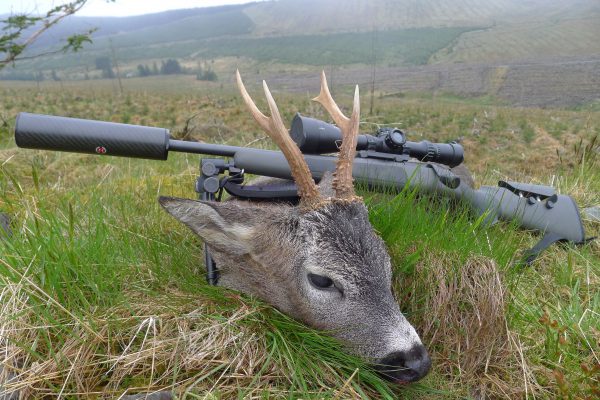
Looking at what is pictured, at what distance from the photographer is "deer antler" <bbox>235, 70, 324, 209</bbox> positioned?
9.43 feet

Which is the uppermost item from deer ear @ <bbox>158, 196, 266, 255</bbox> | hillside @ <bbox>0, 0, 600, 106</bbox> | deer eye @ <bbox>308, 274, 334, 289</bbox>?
deer ear @ <bbox>158, 196, 266, 255</bbox>

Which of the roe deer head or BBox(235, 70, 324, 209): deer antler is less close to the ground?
BBox(235, 70, 324, 209): deer antler

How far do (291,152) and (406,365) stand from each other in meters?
1.35

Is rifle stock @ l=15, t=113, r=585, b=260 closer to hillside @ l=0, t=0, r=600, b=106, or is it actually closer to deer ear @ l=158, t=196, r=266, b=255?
deer ear @ l=158, t=196, r=266, b=255

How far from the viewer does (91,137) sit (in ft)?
12.0

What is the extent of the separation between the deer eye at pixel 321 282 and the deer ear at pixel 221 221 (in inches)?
20.2

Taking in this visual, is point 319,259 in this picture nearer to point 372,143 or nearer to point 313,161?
point 313,161

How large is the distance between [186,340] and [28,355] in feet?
2.78

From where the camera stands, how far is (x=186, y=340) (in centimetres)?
261

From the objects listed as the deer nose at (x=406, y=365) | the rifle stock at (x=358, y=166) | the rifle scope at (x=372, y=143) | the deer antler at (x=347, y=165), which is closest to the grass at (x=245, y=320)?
the deer nose at (x=406, y=365)

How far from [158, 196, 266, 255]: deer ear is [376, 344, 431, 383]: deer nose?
1.11 metres

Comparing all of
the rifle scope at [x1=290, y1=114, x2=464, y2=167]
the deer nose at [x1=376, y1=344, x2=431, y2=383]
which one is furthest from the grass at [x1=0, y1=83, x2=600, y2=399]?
the rifle scope at [x1=290, y1=114, x2=464, y2=167]

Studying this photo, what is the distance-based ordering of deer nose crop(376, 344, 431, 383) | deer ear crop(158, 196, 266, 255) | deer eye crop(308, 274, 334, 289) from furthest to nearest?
deer ear crop(158, 196, 266, 255) → deer eye crop(308, 274, 334, 289) → deer nose crop(376, 344, 431, 383)

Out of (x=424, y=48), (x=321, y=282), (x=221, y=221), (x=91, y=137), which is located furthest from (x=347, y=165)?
(x=424, y=48)
